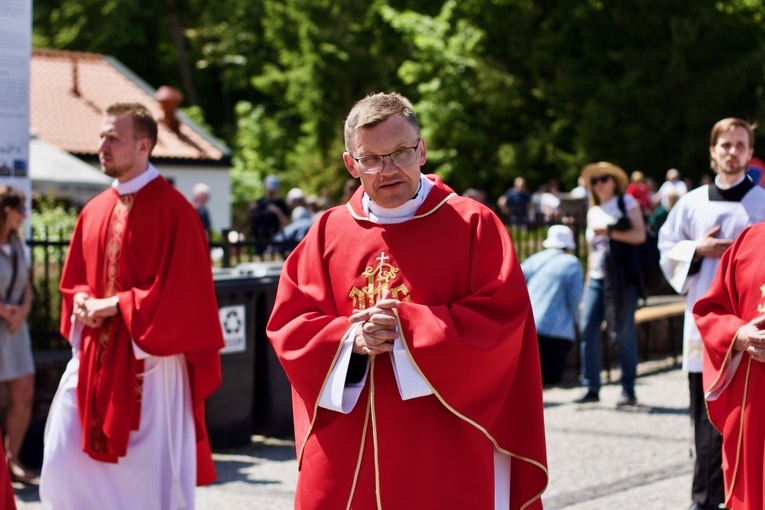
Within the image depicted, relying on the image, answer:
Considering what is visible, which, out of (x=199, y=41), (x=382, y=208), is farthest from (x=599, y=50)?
(x=382, y=208)

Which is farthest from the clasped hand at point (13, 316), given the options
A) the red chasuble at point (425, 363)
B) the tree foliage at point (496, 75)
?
the tree foliage at point (496, 75)

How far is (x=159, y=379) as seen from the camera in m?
6.42

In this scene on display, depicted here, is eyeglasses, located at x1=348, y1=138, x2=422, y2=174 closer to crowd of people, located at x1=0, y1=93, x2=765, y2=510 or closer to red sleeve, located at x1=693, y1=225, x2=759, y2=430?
crowd of people, located at x1=0, y1=93, x2=765, y2=510

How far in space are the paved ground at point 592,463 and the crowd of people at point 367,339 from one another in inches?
28.4

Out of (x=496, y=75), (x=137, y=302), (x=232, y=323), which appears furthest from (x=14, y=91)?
(x=496, y=75)

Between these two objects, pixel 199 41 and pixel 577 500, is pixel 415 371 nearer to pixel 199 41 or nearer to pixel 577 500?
pixel 577 500

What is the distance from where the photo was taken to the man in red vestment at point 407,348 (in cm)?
434

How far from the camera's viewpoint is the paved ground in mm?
7492

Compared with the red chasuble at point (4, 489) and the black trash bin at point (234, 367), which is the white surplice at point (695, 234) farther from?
the red chasuble at point (4, 489)

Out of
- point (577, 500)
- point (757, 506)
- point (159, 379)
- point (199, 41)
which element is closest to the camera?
point (757, 506)

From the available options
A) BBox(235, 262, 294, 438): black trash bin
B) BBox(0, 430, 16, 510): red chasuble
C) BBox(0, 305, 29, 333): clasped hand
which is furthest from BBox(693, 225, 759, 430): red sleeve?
BBox(235, 262, 294, 438): black trash bin

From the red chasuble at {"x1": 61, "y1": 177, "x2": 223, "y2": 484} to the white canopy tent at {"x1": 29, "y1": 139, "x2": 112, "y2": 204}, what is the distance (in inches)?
515

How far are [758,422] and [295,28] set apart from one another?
42.1m

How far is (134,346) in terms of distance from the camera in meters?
6.24
